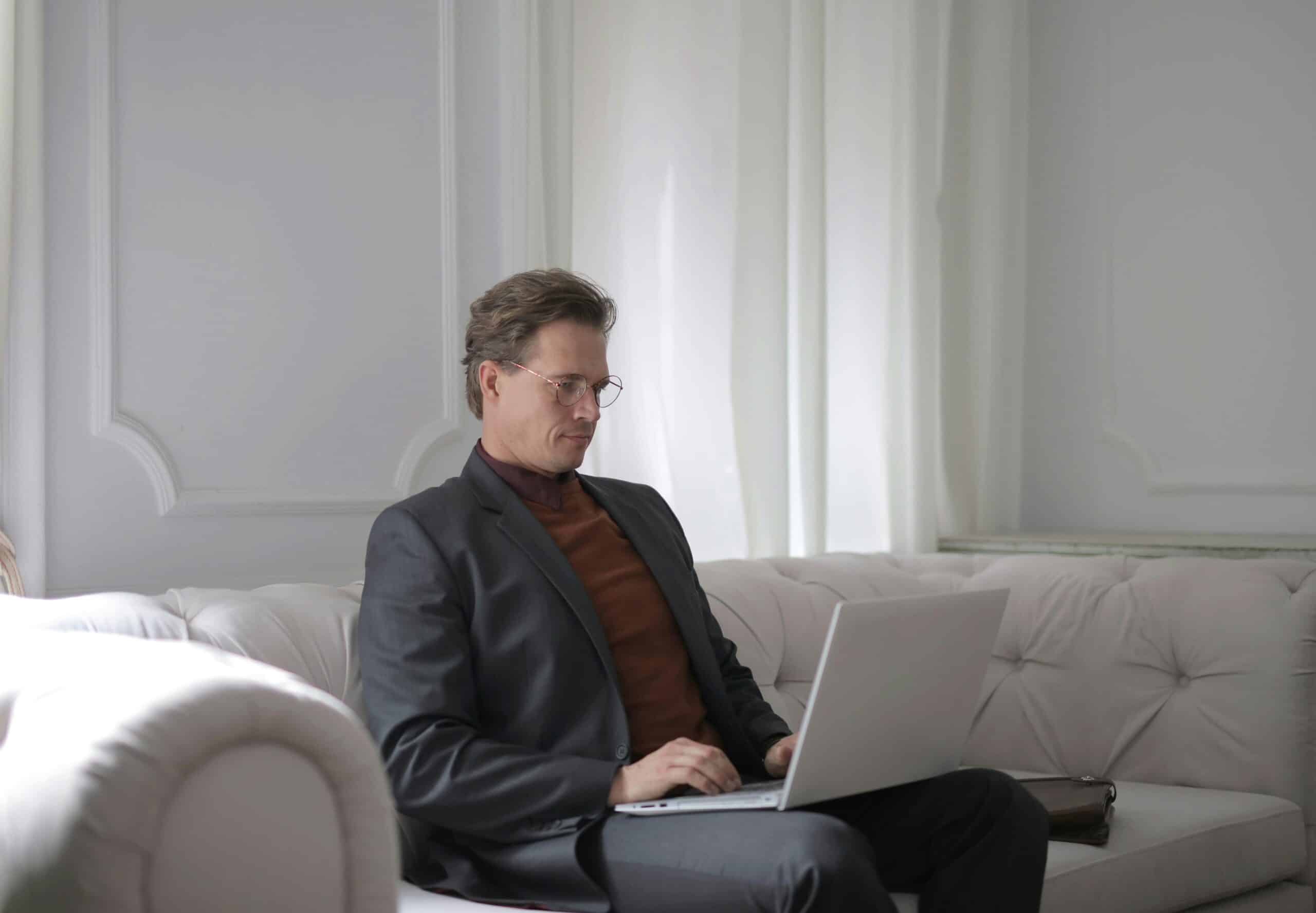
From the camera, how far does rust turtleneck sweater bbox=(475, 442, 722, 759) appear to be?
5.89 ft

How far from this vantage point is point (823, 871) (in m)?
1.44

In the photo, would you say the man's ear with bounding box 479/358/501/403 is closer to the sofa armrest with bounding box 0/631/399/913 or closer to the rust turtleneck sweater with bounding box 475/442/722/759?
the rust turtleneck sweater with bounding box 475/442/722/759

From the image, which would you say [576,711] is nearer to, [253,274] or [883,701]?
[883,701]

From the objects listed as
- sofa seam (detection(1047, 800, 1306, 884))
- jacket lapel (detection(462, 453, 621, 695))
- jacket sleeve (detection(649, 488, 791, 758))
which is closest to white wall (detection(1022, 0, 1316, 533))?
sofa seam (detection(1047, 800, 1306, 884))

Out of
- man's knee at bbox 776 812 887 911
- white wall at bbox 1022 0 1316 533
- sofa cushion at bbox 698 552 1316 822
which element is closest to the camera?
man's knee at bbox 776 812 887 911

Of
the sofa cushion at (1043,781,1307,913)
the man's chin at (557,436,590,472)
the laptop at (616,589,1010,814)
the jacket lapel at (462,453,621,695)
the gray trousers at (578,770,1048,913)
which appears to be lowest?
the sofa cushion at (1043,781,1307,913)

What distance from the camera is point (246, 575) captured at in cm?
221

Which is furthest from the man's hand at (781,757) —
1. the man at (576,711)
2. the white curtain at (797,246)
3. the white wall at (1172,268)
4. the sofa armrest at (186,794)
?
the white wall at (1172,268)

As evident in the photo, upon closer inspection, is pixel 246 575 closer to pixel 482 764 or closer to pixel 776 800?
pixel 482 764

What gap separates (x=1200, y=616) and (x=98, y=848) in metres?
2.02

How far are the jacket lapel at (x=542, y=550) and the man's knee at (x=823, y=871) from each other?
1.09ft

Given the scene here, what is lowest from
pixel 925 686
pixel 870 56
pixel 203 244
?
pixel 925 686

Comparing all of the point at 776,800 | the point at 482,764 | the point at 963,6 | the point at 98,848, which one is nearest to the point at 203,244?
the point at 482,764

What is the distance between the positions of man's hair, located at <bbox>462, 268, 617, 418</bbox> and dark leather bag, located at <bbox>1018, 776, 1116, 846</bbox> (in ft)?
2.99
